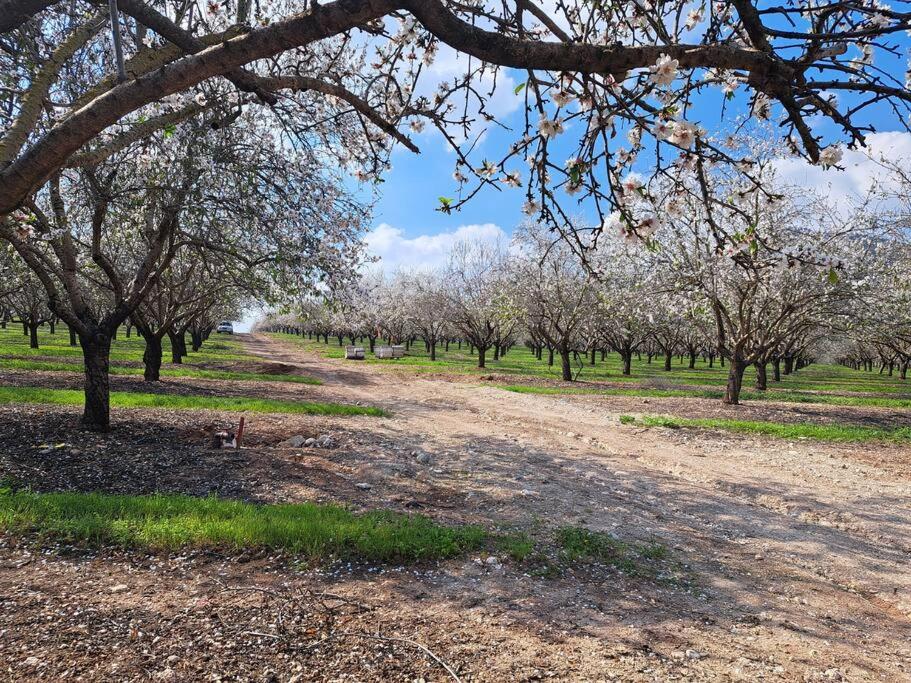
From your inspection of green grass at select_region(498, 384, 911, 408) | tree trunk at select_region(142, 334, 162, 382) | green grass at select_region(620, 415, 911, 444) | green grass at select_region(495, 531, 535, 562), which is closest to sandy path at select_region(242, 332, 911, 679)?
green grass at select_region(495, 531, 535, 562)

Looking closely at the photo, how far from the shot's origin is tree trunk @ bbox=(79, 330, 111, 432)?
363 inches

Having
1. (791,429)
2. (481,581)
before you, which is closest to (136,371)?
(481,581)

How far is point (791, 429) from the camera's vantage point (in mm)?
13148

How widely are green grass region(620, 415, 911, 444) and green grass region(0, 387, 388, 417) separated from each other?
26.3ft

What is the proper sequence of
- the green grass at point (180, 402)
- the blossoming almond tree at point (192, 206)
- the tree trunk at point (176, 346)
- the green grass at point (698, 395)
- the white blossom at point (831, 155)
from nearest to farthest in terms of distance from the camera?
the white blossom at point (831, 155)
the blossoming almond tree at point (192, 206)
the green grass at point (180, 402)
the green grass at point (698, 395)
the tree trunk at point (176, 346)

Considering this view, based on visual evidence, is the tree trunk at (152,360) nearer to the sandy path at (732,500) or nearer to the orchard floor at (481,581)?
the orchard floor at (481,581)

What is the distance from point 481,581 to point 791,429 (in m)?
12.4

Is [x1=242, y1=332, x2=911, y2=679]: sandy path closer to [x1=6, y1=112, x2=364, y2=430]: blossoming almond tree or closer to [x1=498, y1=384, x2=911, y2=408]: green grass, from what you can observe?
[x1=6, y1=112, x2=364, y2=430]: blossoming almond tree

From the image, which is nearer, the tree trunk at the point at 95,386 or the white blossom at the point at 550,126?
the white blossom at the point at 550,126

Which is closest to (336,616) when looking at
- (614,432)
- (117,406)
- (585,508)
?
(585,508)

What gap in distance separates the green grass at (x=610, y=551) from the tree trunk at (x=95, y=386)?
8.72 metres

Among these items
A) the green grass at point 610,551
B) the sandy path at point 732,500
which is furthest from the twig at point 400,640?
the sandy path at point 732,500

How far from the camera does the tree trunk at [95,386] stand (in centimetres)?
923

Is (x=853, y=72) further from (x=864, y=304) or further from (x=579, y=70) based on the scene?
(x=864, y=304)
